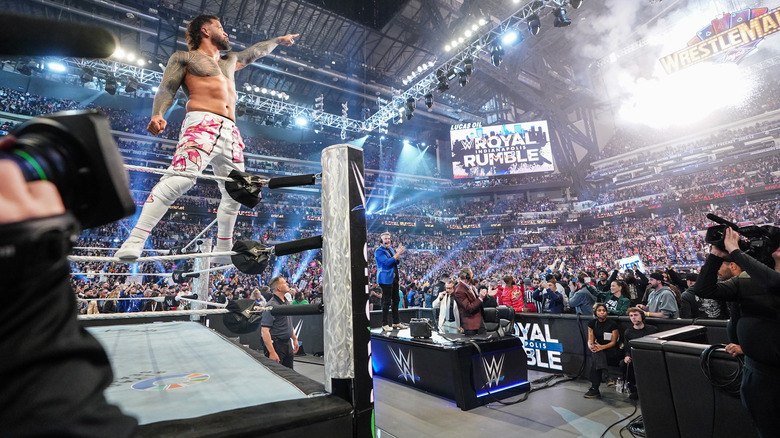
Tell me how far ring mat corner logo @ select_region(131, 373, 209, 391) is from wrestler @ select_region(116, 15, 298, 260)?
0.65 meters

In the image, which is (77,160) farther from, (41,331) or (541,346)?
(541,346)

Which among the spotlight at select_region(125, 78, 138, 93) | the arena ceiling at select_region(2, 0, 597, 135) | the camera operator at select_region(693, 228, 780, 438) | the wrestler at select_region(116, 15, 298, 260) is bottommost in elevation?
the camera operator at select_region(693, 228, 780, 438)

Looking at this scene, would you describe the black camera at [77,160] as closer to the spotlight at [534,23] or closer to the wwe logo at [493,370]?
the wwe logo at [493,370]

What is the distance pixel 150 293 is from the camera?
26.2 feet

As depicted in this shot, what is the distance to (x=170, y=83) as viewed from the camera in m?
2.05

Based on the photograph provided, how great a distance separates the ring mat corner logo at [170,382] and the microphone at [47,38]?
3.86 ft

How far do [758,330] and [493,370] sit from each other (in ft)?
9.36

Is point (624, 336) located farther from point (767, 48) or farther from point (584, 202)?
point (767, 48)

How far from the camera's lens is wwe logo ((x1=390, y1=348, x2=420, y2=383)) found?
5.13 meters

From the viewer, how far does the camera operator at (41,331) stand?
399 mm

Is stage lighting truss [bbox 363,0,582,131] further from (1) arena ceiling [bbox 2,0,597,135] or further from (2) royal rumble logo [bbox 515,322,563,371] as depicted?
(2) royal rumble logo [bbox 515,322,563,371]

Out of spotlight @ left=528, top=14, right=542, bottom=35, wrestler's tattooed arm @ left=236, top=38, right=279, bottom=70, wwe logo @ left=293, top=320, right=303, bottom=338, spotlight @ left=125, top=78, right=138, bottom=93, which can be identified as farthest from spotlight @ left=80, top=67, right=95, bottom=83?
spotlight @ left=528, top=14, right=542, bottom=35

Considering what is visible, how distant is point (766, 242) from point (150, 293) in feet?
31.8

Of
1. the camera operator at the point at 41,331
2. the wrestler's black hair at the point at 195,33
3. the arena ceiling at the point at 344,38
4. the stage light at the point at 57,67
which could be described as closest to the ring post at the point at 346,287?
the camera operator at the point at 41,331
